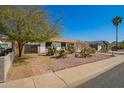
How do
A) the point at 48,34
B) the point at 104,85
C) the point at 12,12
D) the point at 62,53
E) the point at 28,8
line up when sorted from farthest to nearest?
the point at 62,53
the point at 48,34
the point at 28,8
the point at 12,12
the point at 104,85

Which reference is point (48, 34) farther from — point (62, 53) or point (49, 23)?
point (62, 53)

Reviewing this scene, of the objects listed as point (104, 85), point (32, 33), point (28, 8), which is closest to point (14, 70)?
point (32, 33)

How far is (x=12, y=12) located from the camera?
1452cm

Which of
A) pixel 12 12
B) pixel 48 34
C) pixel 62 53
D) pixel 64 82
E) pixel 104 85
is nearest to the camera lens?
pixel 104 85

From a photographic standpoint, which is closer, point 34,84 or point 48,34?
point 34,84

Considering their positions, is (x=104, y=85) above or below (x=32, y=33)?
below

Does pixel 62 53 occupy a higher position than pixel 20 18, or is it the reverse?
pixel 20 18

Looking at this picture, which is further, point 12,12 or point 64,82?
point 12,12

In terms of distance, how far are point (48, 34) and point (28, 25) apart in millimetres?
2526

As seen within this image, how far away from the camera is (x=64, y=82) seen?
9.11 m
